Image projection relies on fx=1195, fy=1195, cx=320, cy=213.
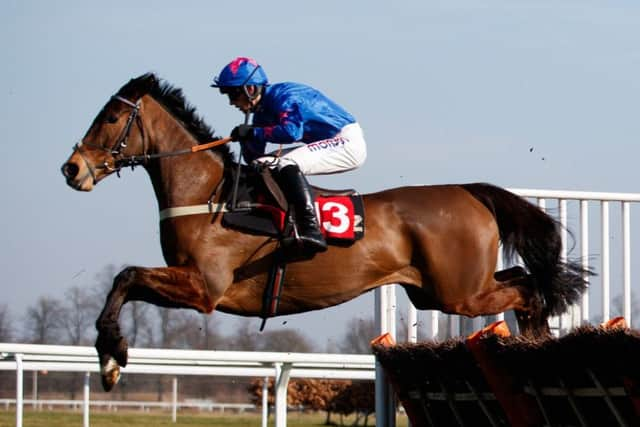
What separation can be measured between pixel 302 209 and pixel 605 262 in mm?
1791

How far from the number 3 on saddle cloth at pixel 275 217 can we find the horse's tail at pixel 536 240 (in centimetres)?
81

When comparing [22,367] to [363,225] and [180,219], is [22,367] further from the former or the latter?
[363,225]

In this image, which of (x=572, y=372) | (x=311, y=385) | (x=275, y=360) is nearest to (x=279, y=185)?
(x=275, y=360)

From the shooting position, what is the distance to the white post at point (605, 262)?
6.38 metres

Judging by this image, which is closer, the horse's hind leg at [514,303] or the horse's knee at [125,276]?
the horse's knee at [125,276]

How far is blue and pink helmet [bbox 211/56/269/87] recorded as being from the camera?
19.1 feet

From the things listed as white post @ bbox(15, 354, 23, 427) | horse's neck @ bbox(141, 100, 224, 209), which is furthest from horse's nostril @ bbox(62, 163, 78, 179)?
white post @ bbox(15, 354, 23, 427)

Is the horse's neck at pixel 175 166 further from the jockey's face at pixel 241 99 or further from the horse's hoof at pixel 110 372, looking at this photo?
the horse's hoof at pixel 110 372

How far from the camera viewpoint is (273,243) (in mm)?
5887

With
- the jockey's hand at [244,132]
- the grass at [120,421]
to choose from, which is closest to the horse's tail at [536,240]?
the jockey's hand at [244,132]

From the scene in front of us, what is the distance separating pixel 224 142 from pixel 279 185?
15.5 inches

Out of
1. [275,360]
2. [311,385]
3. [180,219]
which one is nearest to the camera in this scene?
[180,219]

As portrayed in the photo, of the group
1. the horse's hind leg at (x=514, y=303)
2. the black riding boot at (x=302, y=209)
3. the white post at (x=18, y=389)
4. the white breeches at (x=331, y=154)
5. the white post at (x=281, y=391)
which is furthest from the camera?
the white post at (x=281, y=391)

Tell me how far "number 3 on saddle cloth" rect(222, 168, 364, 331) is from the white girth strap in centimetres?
5
